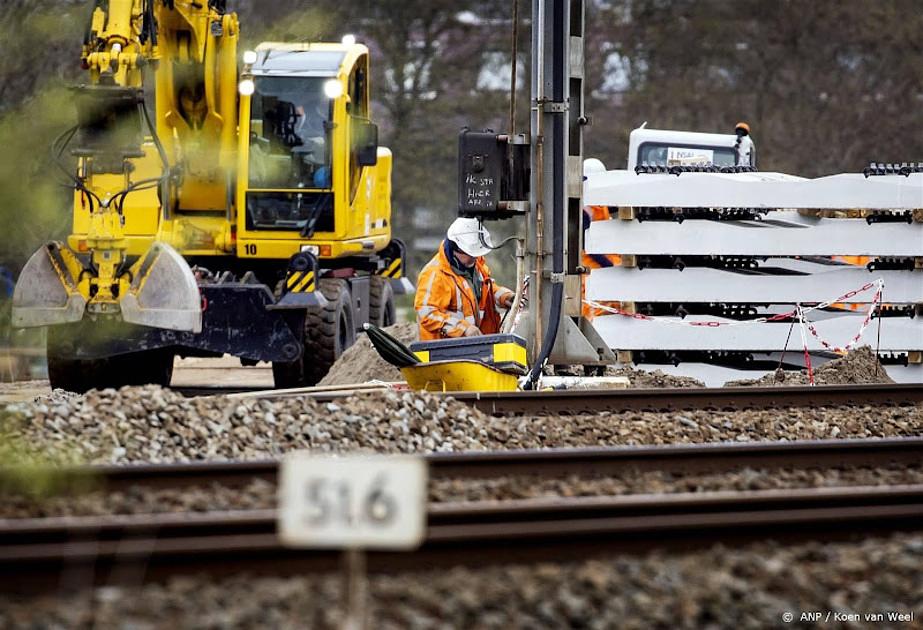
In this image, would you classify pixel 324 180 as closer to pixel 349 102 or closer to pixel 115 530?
pixel 349 102

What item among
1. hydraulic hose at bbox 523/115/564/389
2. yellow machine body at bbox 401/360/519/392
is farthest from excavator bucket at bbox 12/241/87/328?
hydraulic hose at bbox 523/115/564/389

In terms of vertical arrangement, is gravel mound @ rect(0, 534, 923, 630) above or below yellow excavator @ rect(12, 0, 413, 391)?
below

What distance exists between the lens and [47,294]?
1298 cm

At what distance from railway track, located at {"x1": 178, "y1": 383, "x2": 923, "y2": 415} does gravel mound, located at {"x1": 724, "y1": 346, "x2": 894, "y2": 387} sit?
5.24 feet

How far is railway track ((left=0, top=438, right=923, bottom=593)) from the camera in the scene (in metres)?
5.52

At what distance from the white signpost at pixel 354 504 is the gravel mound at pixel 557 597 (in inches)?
15.5

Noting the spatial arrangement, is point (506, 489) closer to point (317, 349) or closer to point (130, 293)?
point (130, 293)

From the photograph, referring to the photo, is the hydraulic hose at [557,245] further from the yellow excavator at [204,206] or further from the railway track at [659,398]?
the yellow excavator at [204,206]

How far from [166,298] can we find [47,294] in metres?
1.09

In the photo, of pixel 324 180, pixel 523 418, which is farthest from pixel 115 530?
pixel 324 180

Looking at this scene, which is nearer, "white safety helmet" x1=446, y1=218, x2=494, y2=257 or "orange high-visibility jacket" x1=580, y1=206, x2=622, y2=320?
"white safety helmet" x1=446, y1=218, x2=494, y2=257

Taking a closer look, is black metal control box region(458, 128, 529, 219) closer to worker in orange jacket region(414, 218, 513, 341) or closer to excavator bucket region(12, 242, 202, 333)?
worker in orange jacket region(414, 218, 513, 341)

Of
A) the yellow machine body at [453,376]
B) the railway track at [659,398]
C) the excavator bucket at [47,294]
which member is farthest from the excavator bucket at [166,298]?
the yellow machine body at [453,376]

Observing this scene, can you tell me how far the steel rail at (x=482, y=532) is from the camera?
5.52 meters
